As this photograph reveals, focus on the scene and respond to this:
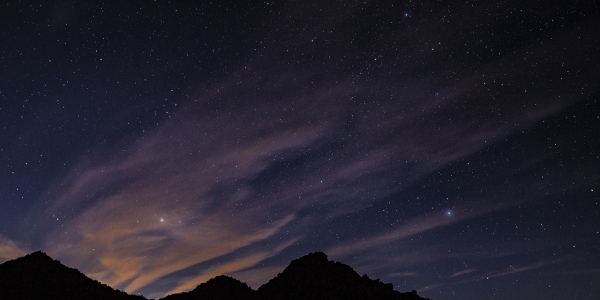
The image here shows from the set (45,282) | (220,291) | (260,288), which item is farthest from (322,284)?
(45,282)

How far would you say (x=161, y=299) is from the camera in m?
44.1

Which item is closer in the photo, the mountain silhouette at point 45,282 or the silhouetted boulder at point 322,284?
the silhouetted boulder at point 322,284

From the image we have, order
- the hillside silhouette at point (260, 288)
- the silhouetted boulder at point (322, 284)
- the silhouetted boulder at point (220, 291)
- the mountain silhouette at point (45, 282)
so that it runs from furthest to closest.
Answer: the silhouetted boulder at point (220, 291)
the mountain silhouette at point (45, 282)
the hillside silhouette at point (260, 288)
the silhouetted boulder at point (322, 284)

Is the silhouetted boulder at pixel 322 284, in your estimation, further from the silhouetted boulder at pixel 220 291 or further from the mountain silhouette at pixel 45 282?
the mountain silhouette at pixel 45 282

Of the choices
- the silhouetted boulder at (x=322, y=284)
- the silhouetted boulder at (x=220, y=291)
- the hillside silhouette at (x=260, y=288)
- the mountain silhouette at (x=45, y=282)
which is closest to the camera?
the silhouetted boulder at (x=322, y=284)

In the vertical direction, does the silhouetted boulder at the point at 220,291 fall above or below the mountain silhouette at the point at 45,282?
below

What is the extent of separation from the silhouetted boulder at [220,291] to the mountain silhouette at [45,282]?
16.4 ft

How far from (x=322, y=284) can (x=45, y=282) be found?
2432 cm

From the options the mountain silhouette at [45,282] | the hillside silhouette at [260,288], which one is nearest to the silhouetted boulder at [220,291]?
the hillside silhouette at [260,288]

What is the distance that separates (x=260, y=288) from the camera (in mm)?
35812

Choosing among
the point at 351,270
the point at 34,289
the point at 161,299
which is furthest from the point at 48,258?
the point at 351,270

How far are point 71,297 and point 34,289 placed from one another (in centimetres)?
286

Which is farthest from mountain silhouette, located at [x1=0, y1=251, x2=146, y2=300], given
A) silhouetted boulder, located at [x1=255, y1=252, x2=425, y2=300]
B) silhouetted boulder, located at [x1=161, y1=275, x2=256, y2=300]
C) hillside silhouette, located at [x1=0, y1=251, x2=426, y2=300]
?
silhouetted boulder, located at [x1=255, y1=252, x2=425, y2=300]

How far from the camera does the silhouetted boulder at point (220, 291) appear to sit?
133 feet
